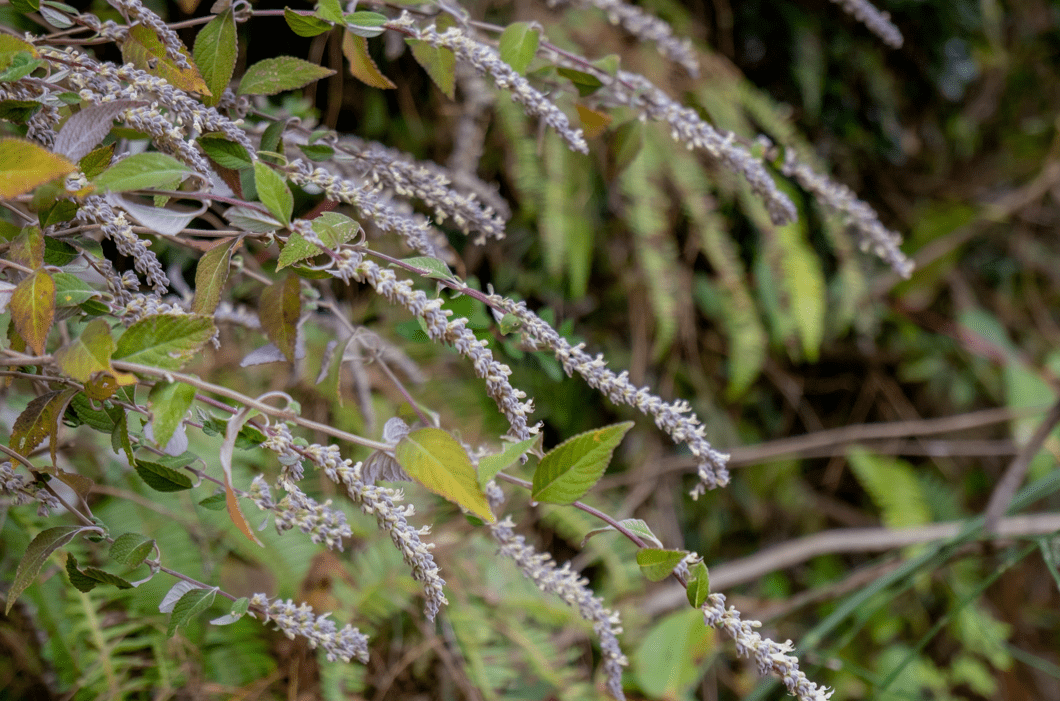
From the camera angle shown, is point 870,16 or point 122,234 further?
point 870,16

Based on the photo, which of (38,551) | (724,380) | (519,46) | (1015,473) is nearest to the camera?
(38,551)

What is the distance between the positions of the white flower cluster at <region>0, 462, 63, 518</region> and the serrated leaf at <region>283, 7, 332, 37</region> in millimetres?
343

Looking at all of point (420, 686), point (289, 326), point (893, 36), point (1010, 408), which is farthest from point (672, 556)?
point (1010, 408)

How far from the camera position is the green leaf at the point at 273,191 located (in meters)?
0.39

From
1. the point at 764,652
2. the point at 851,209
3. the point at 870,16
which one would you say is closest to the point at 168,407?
the point at 764,652

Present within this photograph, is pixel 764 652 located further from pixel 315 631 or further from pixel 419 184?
pixel 419 184

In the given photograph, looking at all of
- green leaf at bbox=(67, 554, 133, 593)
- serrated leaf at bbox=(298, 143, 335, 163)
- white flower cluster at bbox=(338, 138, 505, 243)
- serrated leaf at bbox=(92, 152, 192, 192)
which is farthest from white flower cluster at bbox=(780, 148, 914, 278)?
green leaf at bbox=(67, 554, 133, 593)

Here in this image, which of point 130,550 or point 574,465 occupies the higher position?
point 574,465

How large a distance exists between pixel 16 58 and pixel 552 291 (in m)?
1.03

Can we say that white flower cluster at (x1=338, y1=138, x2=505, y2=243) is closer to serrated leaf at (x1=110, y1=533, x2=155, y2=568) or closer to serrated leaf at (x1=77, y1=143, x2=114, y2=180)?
serrated leaf at (x1=77, y1=143, x2=114, y2=180)

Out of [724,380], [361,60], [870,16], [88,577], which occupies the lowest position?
[724,380]

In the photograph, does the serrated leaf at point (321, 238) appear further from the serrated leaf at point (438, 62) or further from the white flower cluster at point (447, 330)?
the serrated leaf at point (438, 62)

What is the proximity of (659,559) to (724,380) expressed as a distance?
128 cm

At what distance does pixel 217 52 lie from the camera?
1.54ft
